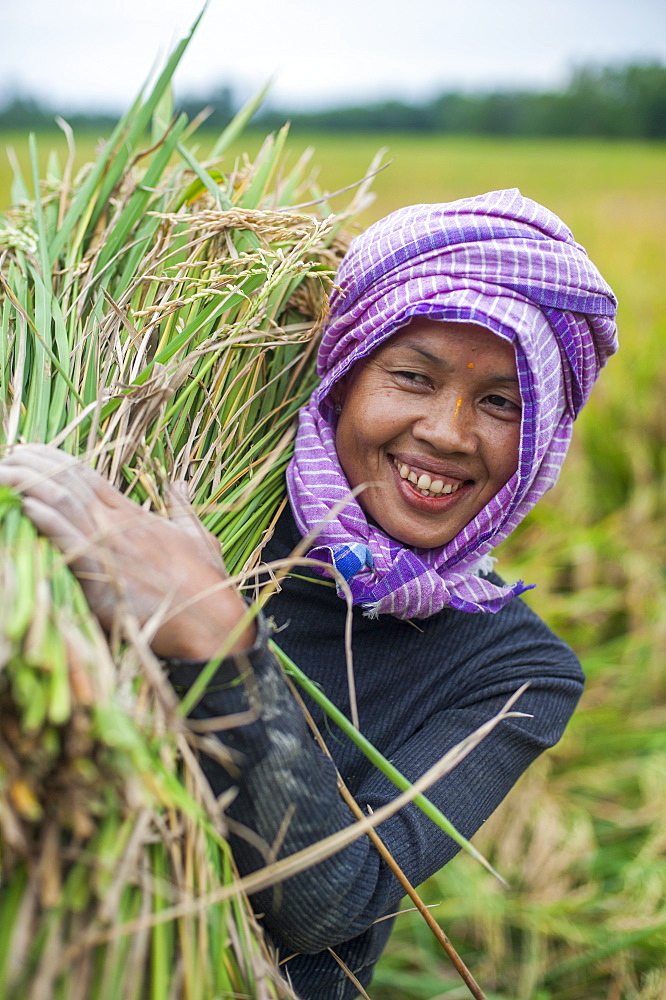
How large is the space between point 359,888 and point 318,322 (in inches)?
33.4

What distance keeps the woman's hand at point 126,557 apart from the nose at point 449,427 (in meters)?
0.43

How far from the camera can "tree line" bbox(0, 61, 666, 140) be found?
13.4 meters

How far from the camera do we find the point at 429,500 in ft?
4.10

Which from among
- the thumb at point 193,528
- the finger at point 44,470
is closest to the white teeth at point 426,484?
the thumb at point 193,528

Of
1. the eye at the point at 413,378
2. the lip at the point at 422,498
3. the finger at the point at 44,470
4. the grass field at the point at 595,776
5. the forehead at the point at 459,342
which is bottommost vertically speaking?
the grass field at the point at 595,776

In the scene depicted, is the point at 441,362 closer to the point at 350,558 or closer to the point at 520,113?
the point at 350,558

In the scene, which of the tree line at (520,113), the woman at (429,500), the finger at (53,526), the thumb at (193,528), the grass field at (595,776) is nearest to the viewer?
the finger at (53,526)

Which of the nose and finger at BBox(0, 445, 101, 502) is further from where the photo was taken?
the nose

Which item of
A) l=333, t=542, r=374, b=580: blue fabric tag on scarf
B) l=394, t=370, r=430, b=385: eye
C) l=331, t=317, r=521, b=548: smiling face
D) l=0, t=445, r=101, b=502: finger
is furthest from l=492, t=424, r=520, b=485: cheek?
l=0, t=445, r=101, b=502: finger

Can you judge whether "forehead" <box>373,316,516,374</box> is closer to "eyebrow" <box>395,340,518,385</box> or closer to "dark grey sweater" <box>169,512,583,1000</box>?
"eyebrow" <box>395,340,518,385</box>

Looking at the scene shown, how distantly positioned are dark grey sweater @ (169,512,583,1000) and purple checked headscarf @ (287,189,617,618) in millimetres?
90

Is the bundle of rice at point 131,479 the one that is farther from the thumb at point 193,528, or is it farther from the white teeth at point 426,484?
the white teeth at point 426,484

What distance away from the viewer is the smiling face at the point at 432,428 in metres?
1.19

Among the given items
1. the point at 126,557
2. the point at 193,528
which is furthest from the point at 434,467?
the point at 126,557
